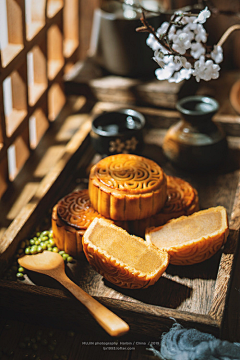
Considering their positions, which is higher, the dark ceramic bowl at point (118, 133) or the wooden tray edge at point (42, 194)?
the dark ceramic bowl at point (118, 133)

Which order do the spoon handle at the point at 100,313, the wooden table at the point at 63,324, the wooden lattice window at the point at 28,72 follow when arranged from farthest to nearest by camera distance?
the wooden lattice window at the point at 28,72 < the wooden table at the point at 63,324 < the spoon handle at the point at 100,313

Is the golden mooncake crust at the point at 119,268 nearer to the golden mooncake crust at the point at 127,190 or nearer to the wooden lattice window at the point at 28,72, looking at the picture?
the golden mooncake crust at the point at 127,190

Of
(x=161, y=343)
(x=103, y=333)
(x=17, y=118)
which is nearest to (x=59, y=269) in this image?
(x=103, y=333)

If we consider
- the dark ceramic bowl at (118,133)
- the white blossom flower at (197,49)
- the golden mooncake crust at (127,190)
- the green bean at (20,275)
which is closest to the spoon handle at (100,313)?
the green bean at (20,275)

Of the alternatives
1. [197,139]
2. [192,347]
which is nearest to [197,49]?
[197,139]

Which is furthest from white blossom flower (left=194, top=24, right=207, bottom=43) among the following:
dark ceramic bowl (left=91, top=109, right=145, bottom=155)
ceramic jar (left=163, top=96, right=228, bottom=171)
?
dark ceramic bowl (left=91, top=109, right=145, bottom=155)

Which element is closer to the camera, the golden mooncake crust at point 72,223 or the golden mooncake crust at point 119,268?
the golden mooncake crust at point 119,268

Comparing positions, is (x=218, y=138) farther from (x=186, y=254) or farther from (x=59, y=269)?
(x=59, y=269)
